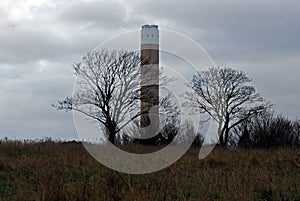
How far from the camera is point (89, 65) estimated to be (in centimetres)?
4209

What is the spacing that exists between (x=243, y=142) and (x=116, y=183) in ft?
104

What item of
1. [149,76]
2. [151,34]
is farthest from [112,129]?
[151,34]

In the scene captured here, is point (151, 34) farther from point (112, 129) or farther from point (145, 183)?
point (145, 183)

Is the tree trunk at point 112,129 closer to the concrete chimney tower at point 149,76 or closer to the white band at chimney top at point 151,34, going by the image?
the concrete chimney tower at point 149,76

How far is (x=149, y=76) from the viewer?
42.6 metres

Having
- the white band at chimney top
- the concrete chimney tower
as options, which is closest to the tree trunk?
the concrete chimney tower

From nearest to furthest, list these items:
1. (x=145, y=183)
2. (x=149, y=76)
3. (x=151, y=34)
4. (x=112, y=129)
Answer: (x=145, y=183) < (x=112, y=129) < (x=151, y=34) < (x=149, y=76)

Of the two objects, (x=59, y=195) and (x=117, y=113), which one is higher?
(x=117, y=113)

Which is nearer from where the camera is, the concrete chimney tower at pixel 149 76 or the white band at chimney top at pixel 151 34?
the white band at chimney top at pixel 151 34

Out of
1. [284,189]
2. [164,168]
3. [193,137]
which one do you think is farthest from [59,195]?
[193,137]

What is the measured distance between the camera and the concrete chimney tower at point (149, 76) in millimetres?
40125

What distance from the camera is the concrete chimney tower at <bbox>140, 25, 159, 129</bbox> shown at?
132 ft

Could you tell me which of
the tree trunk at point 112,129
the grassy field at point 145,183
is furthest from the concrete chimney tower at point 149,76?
the grassy field at point 145,183

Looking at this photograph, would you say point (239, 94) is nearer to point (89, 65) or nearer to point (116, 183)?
point (89, 65)
